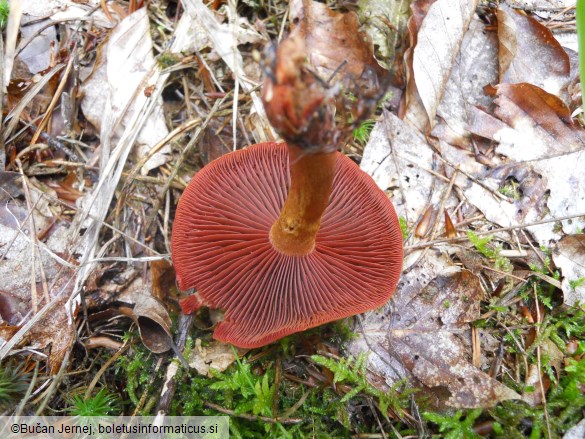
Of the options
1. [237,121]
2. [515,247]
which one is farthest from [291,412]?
[237,121]

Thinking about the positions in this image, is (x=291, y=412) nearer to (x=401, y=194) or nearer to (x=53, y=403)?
(x=53, y=403)

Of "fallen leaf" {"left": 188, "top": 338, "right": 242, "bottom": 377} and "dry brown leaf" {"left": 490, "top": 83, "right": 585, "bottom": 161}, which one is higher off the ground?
"dry brown leaf" {"left": 490, "top": 83, "right": 585, "bottom": 161}

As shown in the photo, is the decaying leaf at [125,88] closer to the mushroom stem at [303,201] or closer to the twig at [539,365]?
the mushroom stem at [303,201]

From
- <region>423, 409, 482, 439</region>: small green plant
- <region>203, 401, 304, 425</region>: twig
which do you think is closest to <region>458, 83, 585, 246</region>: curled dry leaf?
<region>423, 409, 482, 439</region>: small green plant

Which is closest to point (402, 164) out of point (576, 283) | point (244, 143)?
point (244, 143)

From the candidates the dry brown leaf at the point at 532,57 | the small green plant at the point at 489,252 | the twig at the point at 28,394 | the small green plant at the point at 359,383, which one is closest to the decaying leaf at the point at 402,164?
the small green plant at the point at 489,252

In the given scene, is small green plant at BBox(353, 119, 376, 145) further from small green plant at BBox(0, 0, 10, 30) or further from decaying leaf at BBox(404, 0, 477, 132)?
small green plant at BBox(0, 0, 10, 30)

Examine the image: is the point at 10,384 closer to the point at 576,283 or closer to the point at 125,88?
the point at 125,88
